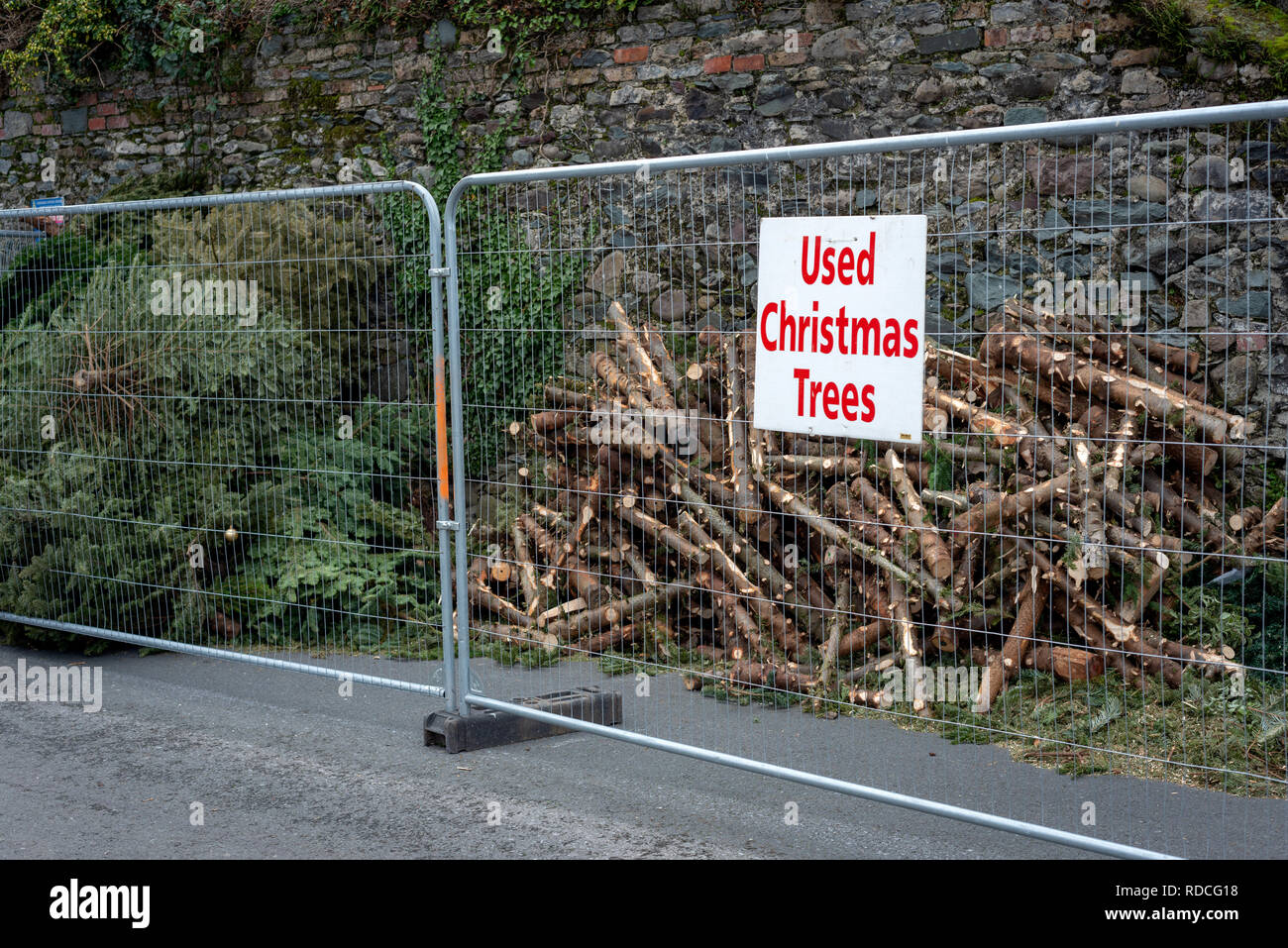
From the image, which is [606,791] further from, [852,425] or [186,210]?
[186,210]

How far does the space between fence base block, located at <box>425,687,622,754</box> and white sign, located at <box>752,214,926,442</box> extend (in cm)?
179

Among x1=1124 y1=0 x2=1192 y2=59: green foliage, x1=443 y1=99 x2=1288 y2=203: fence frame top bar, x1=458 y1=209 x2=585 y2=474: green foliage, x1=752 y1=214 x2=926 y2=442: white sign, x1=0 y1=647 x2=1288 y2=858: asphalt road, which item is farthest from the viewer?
x1=1124 y1=0 x2=1192 y2=59: green foliage

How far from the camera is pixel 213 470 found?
22.6ft

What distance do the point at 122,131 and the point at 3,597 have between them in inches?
213

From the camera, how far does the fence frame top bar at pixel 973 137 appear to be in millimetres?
3496

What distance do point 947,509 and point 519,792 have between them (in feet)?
8.24

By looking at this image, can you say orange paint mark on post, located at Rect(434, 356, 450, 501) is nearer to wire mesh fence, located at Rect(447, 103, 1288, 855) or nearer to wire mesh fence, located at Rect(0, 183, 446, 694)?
wire mesh fence, located at Rect(447, 103, 1288, 855)

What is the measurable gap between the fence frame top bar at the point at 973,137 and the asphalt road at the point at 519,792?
2.45 metres

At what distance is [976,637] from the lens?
19.4 feet

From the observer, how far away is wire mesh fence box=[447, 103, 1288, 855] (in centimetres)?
491

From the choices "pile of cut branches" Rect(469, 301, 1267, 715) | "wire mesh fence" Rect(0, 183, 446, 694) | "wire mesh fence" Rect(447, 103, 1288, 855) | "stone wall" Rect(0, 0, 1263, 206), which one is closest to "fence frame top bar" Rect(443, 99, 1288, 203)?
"wire mesh fence" Rect(447, 103, 1288, 855)

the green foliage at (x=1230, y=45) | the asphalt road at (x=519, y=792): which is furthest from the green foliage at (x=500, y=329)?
the green foliage at (x=1230, y=45)

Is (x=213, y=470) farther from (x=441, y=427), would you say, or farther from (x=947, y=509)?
(x=947, y=509)

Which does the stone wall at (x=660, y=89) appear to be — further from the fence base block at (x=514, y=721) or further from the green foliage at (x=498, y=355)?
the fence base block at (x=514, y=721)
